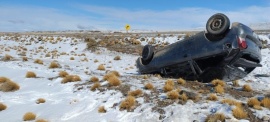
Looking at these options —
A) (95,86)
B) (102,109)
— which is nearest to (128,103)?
(102,109)

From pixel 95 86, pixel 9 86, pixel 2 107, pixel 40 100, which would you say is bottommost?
pixel 2 107

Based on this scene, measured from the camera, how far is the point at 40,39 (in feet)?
131

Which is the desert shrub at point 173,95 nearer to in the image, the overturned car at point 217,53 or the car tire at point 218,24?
the overturned car at point 217,53

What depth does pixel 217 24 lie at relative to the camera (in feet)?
36.1

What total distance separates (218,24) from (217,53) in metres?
1.10

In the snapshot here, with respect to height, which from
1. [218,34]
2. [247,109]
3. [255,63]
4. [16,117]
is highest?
[218,34]

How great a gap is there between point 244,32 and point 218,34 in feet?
2.94

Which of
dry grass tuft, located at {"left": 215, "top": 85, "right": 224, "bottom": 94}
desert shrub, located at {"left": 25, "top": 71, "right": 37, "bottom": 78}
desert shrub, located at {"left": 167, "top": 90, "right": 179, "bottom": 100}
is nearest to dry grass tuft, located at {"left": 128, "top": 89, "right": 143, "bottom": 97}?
desert shrub, located at {"left": 167, "top": 90, "right": 179, "bottom": 100}

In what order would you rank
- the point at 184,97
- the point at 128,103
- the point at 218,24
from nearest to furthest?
the point at 184,97 → the point at 128,103 → the point at 218,24

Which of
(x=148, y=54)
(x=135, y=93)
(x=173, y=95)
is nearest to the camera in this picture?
(x=173, y=95)

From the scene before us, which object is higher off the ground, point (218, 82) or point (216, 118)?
point (218, 82)

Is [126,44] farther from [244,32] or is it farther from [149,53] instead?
[244,32]

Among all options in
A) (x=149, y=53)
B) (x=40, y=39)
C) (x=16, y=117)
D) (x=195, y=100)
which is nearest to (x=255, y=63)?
(x=195, y=100)

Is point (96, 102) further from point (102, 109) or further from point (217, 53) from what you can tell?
point (217, 53)
